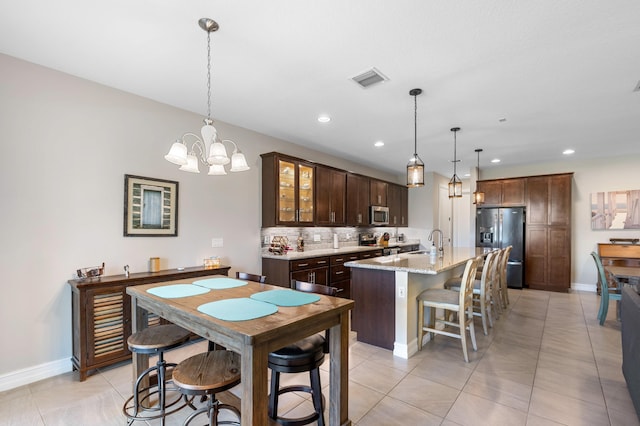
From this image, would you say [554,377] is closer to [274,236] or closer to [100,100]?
[274,236]

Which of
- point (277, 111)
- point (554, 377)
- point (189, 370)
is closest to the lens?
point (189, 370)

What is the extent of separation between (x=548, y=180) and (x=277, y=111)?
19.2 feet

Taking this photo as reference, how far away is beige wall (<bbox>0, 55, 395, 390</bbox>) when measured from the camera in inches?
98.6

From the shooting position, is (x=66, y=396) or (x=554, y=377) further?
(x=554, y=377)

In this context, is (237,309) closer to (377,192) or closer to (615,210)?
(377,192)

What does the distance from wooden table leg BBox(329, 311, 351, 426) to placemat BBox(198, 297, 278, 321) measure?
418mm

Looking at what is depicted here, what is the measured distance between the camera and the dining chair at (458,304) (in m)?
2.96

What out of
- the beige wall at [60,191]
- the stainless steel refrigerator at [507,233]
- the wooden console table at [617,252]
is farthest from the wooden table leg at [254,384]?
the wooden console table at [617,252]

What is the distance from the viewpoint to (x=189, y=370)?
1.63 meters

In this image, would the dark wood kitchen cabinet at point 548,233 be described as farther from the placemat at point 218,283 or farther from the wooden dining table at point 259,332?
the placemat at point 218,283

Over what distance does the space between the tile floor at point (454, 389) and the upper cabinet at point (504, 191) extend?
11.6 feet

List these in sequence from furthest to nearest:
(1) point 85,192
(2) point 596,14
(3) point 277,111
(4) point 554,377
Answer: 1. (3) point 277,111
2. (1) point 85,192
3. (4) point 554,377
4. (2) point 596,14

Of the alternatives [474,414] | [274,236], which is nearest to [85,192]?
[274,236]

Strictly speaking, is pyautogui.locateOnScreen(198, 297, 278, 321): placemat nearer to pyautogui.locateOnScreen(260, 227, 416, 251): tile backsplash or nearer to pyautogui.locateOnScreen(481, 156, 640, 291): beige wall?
pyautogui.locateOnScreen(260, 227, 416, 251): tile backsplash
